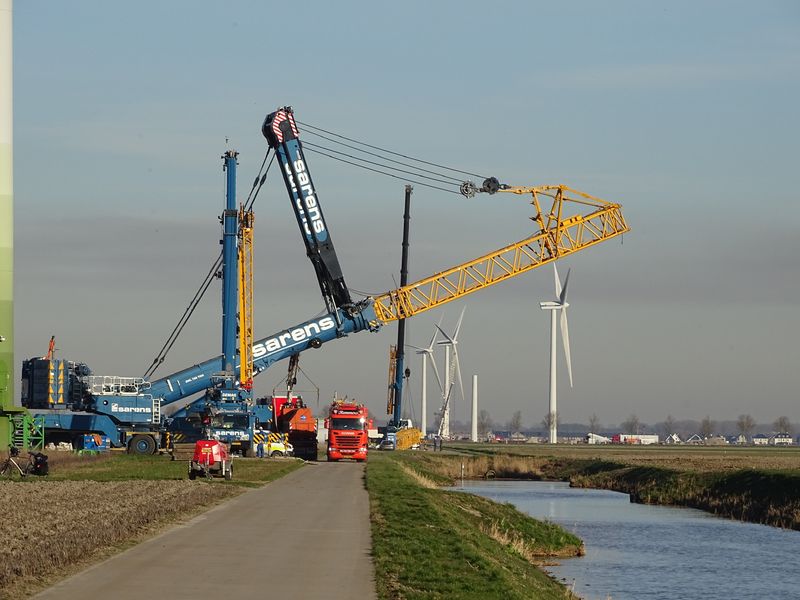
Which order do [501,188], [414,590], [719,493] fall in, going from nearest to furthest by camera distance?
[414,590]
[719,493]
[501,188]

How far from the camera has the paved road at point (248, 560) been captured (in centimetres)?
2108

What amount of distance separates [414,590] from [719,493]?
50.7m

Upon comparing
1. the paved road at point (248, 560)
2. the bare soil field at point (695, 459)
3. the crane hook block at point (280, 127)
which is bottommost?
the bare soil field at point (695, 459)

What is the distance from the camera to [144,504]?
37.1 meters

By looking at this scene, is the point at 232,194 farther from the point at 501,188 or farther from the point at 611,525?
the point at 611,525

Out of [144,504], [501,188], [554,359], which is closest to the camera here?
[144,504]

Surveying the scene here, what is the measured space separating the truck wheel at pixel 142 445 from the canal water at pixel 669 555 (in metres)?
26.5

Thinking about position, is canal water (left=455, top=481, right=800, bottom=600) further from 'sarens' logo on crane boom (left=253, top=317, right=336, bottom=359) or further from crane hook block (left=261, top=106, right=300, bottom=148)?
crane hook block (left=261, top=106, right=300, bottom=148)

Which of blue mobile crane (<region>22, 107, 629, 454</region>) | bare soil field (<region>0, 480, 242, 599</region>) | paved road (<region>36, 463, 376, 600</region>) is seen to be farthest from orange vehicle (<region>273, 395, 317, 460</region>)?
paved road (<region>36, 463, 376, 600</region>)

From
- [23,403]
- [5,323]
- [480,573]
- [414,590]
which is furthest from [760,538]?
[23,403]

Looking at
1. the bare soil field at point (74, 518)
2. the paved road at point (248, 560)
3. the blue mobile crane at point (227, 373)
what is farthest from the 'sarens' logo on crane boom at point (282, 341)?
the paved road at point (248, 560)

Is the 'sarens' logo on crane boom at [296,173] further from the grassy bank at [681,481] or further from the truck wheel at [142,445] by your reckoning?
the grassy bank at [681,481]

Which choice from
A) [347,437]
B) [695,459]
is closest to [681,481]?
[347,437]

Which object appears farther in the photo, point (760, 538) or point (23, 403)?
point (23, 403)
